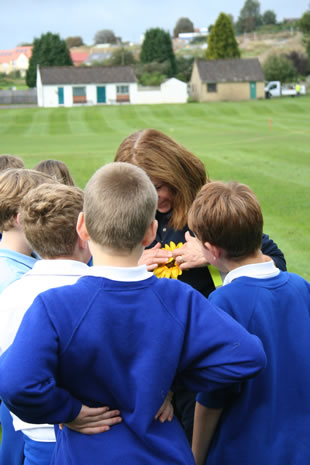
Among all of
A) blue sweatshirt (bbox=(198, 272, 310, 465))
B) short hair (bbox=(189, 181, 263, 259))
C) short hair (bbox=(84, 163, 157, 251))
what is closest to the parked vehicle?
short hair (bbox=(189, 181, 263, 259))

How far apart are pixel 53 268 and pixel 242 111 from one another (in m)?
45.1

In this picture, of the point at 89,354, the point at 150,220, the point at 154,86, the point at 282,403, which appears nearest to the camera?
the point at 89,354

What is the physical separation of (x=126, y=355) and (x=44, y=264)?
28.2 inches

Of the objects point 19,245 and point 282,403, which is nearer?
point 282,403

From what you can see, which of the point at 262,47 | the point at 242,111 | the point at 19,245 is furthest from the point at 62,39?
the point at 19,245

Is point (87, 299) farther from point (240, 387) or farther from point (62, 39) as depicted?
point (62, 39)

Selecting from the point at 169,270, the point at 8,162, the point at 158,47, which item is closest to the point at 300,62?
the point at 158,47

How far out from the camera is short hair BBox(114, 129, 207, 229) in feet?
11.9

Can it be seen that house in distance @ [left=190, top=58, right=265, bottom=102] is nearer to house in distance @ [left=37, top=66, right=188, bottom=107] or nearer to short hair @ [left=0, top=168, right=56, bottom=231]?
house in distance @ [left=37, top=66, right=188, bottom=107]

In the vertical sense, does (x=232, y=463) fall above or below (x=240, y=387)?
below

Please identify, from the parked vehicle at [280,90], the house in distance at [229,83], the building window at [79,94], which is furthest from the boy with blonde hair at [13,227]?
the building window at [79,94]

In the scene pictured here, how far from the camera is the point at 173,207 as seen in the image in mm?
3662

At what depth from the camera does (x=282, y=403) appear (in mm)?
2377

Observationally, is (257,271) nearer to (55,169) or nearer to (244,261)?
(244,261)
